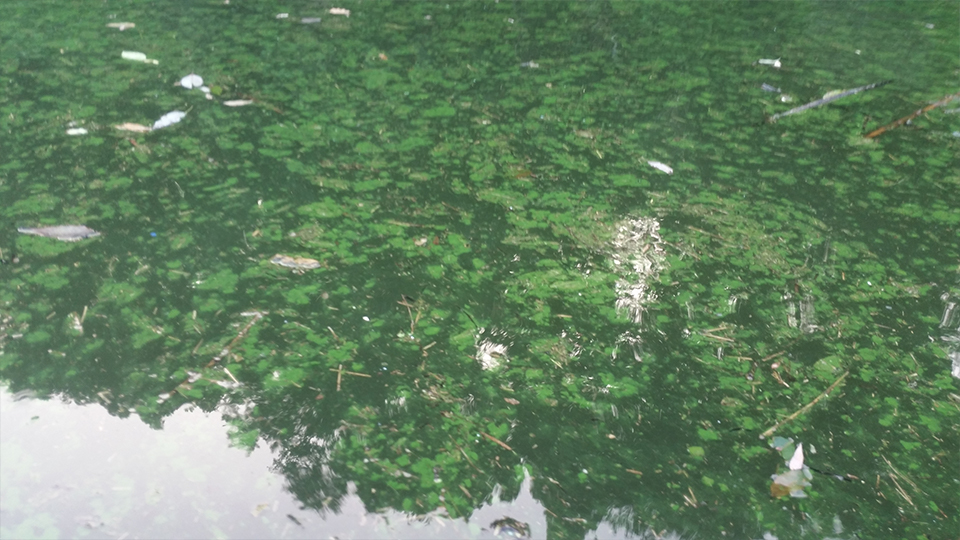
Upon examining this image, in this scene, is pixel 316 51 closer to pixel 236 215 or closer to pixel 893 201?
pixel 236 215

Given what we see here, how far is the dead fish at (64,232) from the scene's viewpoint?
4.92 ft

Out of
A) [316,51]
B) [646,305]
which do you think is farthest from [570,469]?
[316,51]

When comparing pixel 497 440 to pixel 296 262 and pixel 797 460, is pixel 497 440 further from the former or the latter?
pixel 296 262

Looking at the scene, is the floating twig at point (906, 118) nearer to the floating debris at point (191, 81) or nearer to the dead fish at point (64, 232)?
the floating debris at point (191, 81)

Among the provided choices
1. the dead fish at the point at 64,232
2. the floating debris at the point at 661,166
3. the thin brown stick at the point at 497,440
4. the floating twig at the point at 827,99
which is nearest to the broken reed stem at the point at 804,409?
the thin brown stick at the point at 497,440

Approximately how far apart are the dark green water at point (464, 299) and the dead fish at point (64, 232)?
0.02 metres

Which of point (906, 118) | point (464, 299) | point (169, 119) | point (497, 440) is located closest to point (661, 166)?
point (464, 299)

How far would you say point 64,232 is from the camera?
152 centimetres

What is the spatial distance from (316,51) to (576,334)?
159 cm

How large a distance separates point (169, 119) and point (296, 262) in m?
0.79

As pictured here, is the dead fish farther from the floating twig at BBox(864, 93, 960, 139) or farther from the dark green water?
the floating twig at BBox(864, 93, 960, 139)

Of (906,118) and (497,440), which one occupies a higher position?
(906,118)

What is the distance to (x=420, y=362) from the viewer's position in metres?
1.28

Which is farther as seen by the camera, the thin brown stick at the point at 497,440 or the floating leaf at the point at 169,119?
the floating leaf at the point at 169,119
